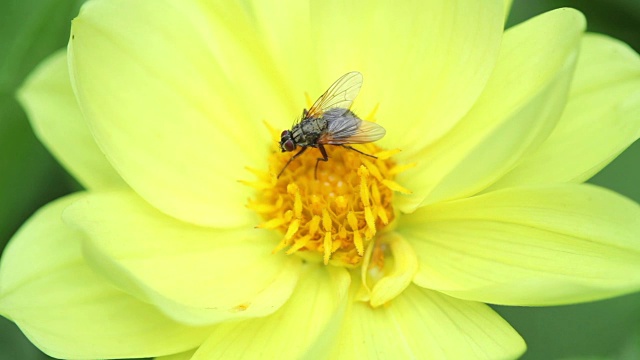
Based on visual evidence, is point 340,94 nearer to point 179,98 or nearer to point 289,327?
point 179,98

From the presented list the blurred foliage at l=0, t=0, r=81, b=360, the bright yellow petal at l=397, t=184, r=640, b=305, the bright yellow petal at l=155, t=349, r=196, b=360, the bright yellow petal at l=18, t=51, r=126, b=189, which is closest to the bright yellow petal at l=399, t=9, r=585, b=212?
the bright yellow petal at l=397, t=184, r=640, b=305

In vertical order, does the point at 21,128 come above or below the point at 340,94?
above

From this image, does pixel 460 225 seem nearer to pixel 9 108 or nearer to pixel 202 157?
pixel 202 157

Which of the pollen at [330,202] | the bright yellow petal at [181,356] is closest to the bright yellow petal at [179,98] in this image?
the pollen at [330,202]

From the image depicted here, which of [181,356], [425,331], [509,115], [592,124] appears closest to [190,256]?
[181,356]

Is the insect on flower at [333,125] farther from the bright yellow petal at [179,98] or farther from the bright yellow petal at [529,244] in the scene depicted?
the bright yellow petal at [529,244]

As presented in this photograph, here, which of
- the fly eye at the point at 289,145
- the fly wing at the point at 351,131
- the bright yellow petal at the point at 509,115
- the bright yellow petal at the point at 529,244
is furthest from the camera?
the fly eye at the point at 289,145
